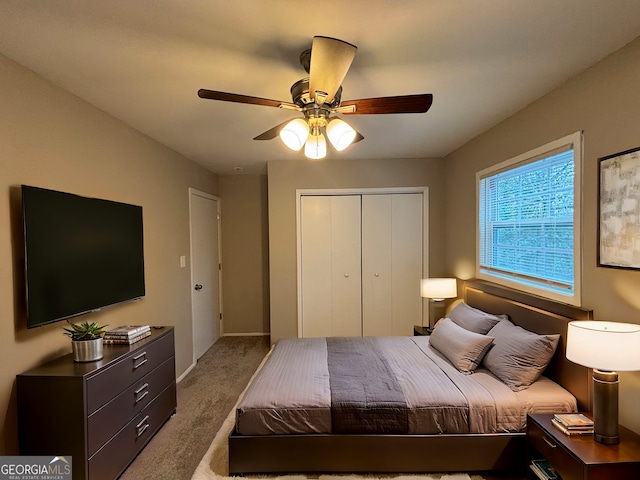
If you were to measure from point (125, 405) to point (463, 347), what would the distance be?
2.37m

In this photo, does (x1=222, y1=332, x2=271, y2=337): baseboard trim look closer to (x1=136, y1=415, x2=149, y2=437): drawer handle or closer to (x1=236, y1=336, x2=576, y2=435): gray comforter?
(x1=136, y1=415, x2=149, y2=437): drawer handle

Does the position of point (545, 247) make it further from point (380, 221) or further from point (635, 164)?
point (380, 221)

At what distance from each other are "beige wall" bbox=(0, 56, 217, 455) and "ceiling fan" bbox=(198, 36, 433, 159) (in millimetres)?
1114

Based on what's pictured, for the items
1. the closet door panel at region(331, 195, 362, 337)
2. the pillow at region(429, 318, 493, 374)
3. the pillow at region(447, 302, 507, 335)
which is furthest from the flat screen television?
the pillow at region(447, 302, 507, 335)

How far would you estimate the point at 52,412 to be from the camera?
1820 mm

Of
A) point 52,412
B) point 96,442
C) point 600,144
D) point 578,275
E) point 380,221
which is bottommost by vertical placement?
point 96,442

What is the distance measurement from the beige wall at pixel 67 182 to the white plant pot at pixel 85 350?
22 cm

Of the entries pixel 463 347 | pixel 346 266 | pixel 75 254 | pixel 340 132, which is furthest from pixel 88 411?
→ pixel 346 266

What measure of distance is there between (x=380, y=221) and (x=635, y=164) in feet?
9.42

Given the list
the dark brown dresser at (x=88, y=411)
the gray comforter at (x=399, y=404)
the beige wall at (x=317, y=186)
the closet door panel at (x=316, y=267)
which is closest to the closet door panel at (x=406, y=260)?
the beige wall at (x=317, y=186)

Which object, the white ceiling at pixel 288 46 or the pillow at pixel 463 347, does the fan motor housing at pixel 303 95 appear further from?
the pillow at pixel 463 347

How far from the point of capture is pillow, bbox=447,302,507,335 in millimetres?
2790

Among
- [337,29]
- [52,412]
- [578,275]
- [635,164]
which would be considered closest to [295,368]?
[52,412]

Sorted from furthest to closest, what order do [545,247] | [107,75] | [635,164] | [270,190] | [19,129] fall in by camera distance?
1. [270,190]
2. [545,247]
3. [107,75]
4. [19,129]
5. [635,164]
